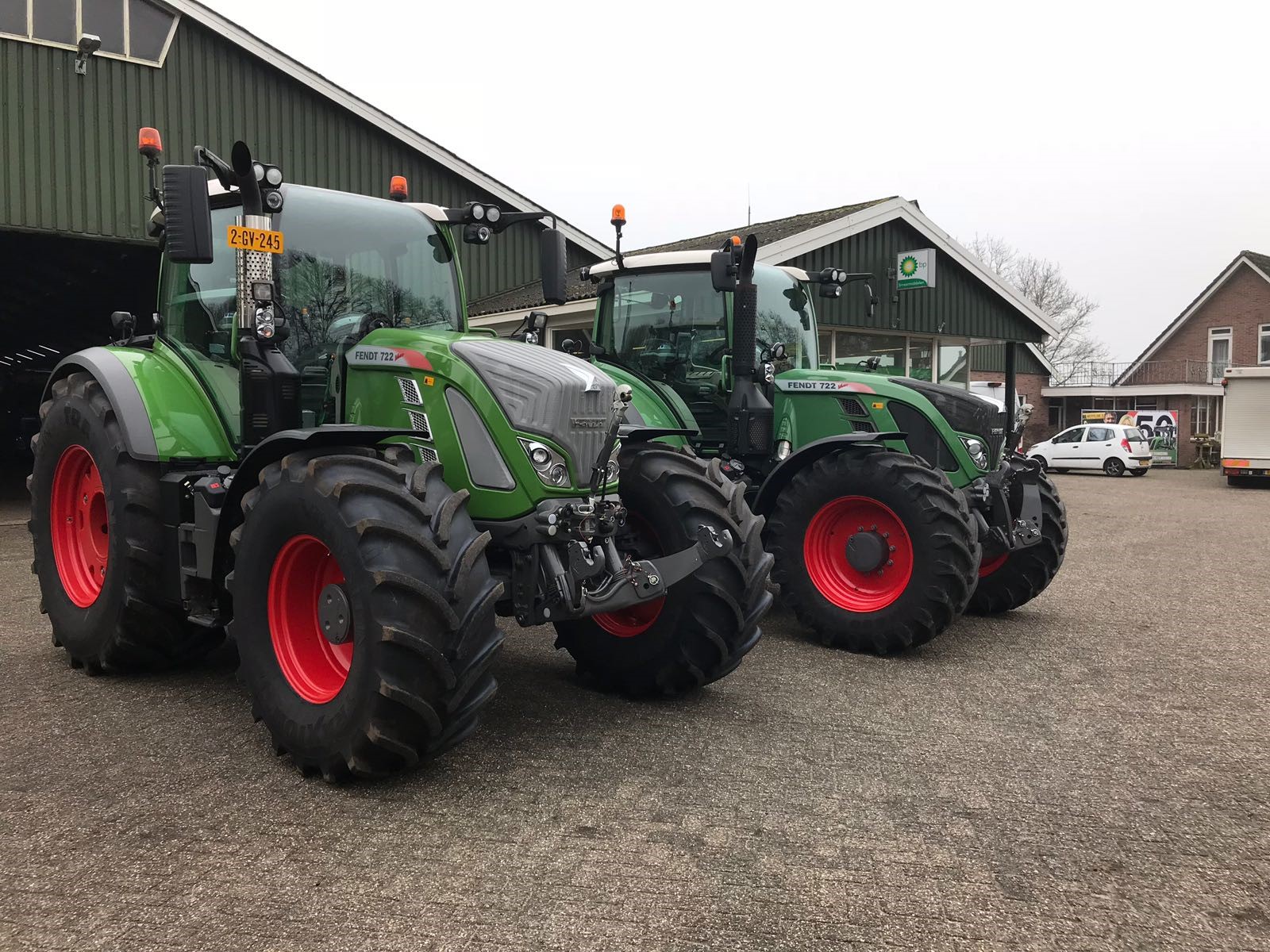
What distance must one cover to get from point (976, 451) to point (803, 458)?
1220 millimetres

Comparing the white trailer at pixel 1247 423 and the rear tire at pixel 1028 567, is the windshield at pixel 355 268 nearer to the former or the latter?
the rear tire at pixel 1028 567

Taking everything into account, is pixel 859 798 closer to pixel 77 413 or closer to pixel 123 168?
pixel 77 413

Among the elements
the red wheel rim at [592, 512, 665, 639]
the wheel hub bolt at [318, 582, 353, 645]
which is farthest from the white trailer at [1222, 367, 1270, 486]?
the wheel hub bolt at [318, 582, 353, 645]

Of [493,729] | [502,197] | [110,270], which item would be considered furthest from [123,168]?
[493,729]

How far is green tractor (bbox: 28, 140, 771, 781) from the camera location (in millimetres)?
3596

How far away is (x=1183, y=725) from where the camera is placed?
4.90 m

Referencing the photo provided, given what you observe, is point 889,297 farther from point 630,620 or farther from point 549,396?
point 549,396

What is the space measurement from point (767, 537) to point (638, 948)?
4266 mm

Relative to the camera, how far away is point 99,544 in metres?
5.46

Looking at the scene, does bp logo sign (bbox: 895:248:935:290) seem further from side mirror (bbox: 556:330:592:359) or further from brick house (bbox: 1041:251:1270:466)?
brick house (bbox: 1041:251:1270:466)

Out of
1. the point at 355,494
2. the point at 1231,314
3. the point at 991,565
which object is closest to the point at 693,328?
the point at 991,565

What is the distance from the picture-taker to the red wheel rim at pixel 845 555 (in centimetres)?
639

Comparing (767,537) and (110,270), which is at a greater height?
(110,270)

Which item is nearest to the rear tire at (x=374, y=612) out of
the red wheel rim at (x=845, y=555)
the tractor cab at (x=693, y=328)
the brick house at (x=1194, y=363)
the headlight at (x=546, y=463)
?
the headlight at (x=546, y=463)
